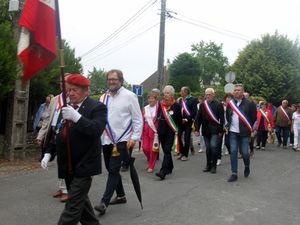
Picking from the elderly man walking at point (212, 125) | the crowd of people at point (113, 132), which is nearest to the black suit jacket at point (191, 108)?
the crowd of people at point (113, 132)

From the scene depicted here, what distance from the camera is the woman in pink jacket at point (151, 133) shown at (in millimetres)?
9453

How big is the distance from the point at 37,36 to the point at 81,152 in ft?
3.98

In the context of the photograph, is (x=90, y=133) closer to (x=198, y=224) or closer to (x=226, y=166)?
(x=198, y=224)


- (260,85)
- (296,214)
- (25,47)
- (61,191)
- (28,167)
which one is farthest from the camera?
(260,85)

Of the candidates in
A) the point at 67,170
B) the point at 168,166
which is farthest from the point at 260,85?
the point at 67,170

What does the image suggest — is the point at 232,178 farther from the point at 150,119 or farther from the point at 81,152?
the point at 81,152

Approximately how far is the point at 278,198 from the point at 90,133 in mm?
4322

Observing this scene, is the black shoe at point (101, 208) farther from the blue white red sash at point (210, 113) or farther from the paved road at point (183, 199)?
the blue white red sash at point (210, 113)

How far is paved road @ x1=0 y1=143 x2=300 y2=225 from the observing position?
231 inches

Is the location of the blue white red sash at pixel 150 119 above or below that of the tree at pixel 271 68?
below

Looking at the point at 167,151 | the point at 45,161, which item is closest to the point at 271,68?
the point at 167,151

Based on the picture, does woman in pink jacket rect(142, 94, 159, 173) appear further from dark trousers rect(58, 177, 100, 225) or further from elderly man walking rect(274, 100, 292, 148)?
elderly man walking rect(274, 100, 292, 148)

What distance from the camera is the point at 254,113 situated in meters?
8.75

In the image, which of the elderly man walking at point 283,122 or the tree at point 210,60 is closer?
the elderly man walking at point 283,122
